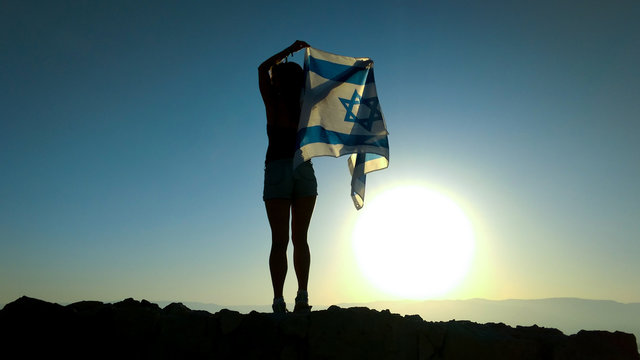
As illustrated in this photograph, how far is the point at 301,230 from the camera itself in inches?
193

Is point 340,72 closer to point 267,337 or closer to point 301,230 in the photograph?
point 301,230

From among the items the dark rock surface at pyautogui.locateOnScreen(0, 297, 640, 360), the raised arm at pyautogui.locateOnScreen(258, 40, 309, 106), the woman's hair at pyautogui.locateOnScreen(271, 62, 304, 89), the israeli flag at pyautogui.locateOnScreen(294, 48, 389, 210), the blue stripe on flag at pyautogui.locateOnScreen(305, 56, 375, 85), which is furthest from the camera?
the blue stripe on flag at pyautogui.locateOnScreen(305, 56, 375, 85)

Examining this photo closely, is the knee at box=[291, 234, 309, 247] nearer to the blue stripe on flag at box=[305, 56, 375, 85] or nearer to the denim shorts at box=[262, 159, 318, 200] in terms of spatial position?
the denim shorts at box=[262, 159, 318, 200]

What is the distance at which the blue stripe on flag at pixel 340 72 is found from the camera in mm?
5668

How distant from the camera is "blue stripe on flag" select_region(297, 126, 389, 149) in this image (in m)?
5.01

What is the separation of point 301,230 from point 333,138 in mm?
1313

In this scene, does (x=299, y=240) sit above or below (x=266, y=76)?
below

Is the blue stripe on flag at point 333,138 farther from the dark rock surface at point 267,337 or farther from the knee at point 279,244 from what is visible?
the dark rock surface at point 267,337

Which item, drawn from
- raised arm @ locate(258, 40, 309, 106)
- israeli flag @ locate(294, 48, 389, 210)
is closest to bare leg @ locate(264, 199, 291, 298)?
israeli flag @ locate(294, 48, 389, 210)

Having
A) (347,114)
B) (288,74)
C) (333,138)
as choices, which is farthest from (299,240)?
(288,74)

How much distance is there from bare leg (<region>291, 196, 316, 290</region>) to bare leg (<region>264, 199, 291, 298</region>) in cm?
12

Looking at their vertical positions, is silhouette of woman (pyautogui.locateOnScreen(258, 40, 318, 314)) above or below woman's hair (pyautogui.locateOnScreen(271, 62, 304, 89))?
below

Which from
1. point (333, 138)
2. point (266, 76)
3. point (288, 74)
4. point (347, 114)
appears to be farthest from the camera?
point (347, 114)

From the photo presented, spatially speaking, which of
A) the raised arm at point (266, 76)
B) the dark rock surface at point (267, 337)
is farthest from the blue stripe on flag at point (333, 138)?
the dark rock surface at point (267, 337)
